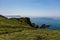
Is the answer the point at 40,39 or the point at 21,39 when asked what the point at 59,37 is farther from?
the point at 21,39

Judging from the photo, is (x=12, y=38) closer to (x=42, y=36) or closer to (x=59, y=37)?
(x=42, y=36)

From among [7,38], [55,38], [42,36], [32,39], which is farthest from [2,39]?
[55,38]

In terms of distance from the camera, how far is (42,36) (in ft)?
191

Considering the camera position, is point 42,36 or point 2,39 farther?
point 42,36

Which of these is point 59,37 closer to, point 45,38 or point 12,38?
point 45,38

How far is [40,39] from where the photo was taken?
181ft

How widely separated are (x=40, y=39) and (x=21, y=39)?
6.39 metres

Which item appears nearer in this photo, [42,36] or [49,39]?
[49,39]

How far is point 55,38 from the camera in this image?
5603cm

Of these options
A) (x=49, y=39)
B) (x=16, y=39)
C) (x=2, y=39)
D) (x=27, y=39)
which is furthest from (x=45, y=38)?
(x=2, y=39)

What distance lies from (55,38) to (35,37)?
266 inches

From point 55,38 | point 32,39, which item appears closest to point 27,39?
point 32,39

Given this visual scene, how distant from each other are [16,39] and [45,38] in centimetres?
983

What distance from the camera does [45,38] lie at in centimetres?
5597
